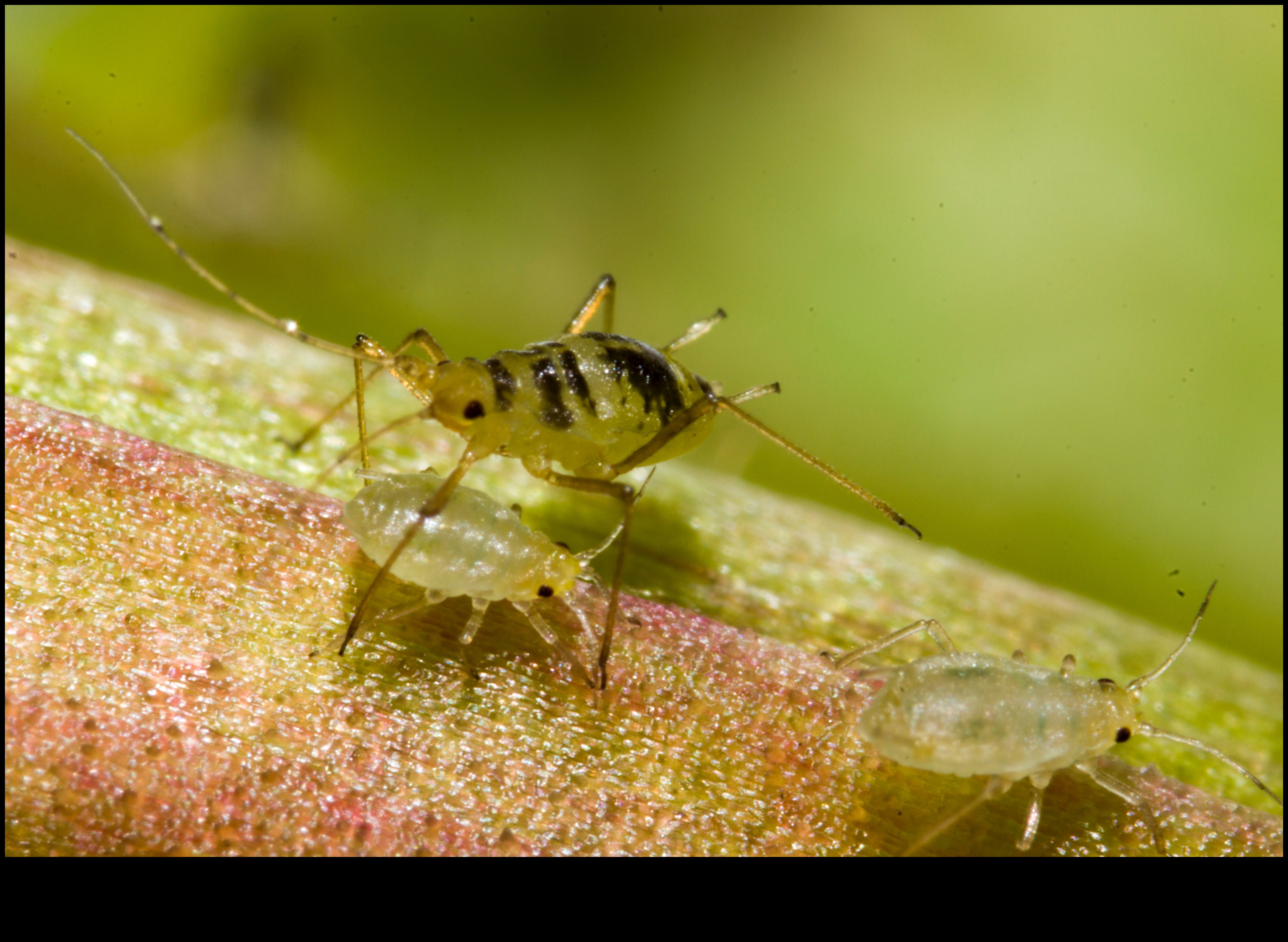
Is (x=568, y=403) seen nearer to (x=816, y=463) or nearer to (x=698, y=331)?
(x=816, y=463)

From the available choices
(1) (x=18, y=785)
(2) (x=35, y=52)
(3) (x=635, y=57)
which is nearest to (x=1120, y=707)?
(1) (x=18, y=785)

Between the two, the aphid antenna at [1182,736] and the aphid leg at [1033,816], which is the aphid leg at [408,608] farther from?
the aphid antenna at [1182,736]

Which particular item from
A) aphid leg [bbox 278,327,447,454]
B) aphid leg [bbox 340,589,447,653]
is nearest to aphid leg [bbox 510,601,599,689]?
aphid leg [bbox 340,589,447,653]

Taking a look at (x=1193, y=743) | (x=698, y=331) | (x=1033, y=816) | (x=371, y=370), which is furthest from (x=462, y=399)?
(x=1193, y=743)

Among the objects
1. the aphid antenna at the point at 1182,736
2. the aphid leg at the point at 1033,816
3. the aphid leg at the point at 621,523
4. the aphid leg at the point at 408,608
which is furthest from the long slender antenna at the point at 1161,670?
the aphid leg at the point at 408,608

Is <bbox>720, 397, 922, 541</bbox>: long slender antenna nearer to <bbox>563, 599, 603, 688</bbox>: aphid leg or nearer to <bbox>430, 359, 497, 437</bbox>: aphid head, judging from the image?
<bbox>430, 359, 497, 437</bbox>: aphid head

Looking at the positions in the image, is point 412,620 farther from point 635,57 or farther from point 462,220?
point 635,57

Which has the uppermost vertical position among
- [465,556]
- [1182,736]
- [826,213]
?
[826,213]
